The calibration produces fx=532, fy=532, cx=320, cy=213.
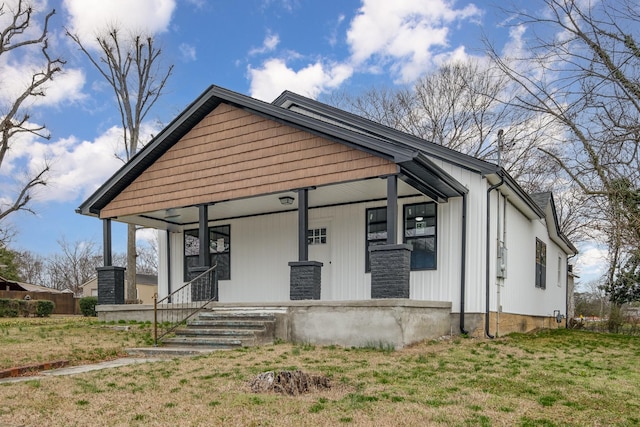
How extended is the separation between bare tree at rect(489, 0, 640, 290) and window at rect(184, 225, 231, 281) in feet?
28.8

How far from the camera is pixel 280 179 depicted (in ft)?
34.9

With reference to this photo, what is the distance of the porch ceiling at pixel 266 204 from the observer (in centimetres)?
1094

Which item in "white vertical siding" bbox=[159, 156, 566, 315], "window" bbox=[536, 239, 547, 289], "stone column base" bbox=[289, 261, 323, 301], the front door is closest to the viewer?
"stone column base" bbox=[289, 261, 323, 301]

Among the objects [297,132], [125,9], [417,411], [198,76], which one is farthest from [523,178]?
[417,411]

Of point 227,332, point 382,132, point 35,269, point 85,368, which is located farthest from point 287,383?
point 35,269

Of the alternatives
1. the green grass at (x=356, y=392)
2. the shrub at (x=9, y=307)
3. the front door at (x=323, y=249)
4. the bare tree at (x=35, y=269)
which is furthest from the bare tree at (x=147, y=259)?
the green grass at (x=356, y=392)

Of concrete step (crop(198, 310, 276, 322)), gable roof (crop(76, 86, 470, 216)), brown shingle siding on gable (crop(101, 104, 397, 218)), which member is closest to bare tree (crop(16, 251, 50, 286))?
gable roof (crop(76, 86, 470, 216))

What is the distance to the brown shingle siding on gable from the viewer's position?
32.8 ft

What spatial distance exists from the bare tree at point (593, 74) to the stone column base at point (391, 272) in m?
2.99

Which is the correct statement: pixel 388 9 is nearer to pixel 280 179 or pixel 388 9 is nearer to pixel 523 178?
pixel 280 179

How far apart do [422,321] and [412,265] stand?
2.10 meters

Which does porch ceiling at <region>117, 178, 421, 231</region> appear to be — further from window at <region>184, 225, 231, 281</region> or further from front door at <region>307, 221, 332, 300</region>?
front door at <region>307, 221, 332, 300</region>

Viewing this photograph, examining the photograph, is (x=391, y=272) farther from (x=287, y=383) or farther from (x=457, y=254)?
(x=287, y=383)

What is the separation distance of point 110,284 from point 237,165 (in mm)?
4805
